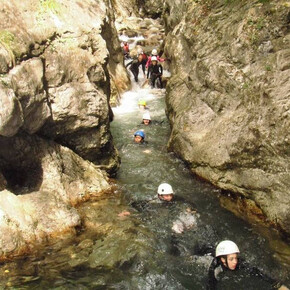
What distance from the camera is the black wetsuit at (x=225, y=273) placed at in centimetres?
580

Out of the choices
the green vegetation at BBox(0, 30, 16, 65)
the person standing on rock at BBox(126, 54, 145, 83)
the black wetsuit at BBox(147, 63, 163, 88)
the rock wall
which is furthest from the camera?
the person standing on rock at BBox(126, 54, 145, 83)

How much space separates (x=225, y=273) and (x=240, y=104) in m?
4.53

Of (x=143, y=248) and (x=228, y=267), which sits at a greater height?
(x=143, y=248)

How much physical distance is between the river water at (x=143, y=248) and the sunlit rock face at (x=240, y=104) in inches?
26.3

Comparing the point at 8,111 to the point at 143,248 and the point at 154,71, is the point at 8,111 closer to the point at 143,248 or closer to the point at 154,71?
the point at 143,248

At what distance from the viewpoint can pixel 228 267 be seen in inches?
242

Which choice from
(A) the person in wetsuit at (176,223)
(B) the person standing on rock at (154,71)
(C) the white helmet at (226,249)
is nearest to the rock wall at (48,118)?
(A) the person in wetsuit at (176,223)

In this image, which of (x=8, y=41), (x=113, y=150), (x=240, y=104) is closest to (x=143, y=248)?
(x=113, y=150)

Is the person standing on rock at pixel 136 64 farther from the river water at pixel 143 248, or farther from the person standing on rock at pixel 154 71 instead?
the river water at pixel 143 248

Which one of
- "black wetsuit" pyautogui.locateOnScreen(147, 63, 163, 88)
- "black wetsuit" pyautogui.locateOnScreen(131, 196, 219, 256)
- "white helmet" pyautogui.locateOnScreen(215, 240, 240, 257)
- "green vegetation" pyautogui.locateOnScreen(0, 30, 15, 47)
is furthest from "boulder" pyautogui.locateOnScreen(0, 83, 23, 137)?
"black wetsuit" pyautogui.locateOnScreen(147, 63, 163, 88)

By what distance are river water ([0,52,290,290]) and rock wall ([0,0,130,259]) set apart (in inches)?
20.8

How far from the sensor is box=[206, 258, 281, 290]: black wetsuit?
5.80 meters

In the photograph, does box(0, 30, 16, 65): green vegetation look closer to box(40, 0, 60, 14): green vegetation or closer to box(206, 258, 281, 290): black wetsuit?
box(40, 0, 60, 14): green vegetation

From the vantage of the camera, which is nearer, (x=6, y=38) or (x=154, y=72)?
(x=6, y=38)
